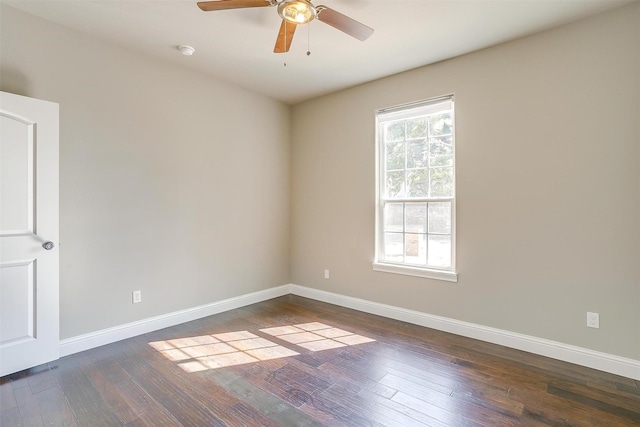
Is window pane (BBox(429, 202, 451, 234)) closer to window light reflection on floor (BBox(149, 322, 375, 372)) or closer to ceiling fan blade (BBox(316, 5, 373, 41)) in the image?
window light reflection on floor (BBox(149, 322, 375, 372))

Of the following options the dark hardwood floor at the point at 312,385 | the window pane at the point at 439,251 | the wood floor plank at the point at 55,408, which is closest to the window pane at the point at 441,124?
the window pane at the point at 439,251

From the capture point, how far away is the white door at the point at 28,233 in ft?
7.32

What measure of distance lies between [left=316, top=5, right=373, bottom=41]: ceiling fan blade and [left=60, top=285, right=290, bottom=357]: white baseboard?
310 centimetres

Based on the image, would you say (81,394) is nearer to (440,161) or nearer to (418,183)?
(418,183)

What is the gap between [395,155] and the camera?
11.7 feet

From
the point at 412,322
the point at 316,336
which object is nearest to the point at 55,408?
the point at 316,336

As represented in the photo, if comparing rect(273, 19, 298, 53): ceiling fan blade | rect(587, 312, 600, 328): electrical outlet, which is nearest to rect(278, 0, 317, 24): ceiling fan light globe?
rect(273, 19, 298, 53): ceiling fan blade

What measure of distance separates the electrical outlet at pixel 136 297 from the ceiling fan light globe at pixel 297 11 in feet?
9.09

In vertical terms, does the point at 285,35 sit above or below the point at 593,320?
above

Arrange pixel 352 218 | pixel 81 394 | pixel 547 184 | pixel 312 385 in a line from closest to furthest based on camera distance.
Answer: pixel 81 394, pixel 312 385, pixel 547 184, pixel 352 218

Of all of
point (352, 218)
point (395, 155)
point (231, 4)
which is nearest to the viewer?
point (231, 4)

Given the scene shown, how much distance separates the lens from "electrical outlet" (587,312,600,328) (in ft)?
7.92

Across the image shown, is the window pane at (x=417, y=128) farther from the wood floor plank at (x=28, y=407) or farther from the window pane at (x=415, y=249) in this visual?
the wood floor plank at (x=28, y=407)

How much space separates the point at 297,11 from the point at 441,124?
6.36 ft
